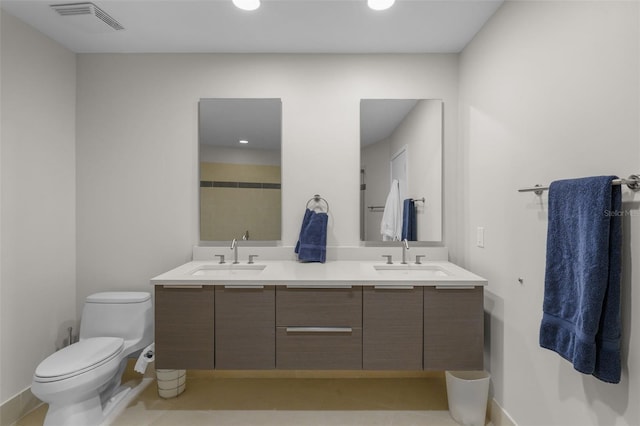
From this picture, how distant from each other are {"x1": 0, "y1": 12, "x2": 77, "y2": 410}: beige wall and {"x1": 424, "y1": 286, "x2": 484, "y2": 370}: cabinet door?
7.76 feet

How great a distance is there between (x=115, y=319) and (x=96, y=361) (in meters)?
0.43

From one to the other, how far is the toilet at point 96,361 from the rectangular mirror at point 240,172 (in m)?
0.66

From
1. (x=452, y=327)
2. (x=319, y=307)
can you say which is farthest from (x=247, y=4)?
(x=452, y=327)

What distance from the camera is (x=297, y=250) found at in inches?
86.1

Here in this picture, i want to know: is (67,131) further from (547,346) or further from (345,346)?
(547,346)

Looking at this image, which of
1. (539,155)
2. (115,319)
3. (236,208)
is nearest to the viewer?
(539,155)

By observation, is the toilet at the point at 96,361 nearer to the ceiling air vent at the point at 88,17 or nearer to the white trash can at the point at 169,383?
the white trash can at the point at 169,383

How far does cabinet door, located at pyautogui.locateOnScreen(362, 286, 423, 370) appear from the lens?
1680 millimetres

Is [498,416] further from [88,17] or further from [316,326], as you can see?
[88,17]

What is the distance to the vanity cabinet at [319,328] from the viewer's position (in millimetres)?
1685

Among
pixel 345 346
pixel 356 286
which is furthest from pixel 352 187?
pixel 345 346

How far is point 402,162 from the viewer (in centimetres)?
220

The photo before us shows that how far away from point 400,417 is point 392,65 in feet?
7.53

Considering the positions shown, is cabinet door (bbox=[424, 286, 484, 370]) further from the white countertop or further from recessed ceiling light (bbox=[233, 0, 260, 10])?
recessed ceiling light (bbox=[233, 0, 260, 10])
